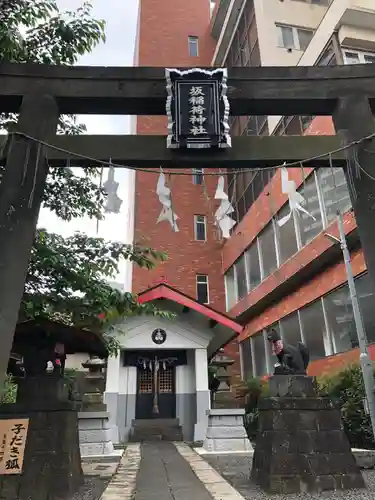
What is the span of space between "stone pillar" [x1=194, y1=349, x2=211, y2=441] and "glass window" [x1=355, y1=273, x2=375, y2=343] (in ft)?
19.4

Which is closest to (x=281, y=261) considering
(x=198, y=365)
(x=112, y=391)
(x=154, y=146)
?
(x=198, y=365)

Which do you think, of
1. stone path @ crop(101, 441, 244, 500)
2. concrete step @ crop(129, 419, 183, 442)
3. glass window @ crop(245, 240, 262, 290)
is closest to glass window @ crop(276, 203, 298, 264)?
glass window @ crop(245, 240, 262, 290)

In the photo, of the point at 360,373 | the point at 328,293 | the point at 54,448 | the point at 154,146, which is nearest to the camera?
the point at 154,146

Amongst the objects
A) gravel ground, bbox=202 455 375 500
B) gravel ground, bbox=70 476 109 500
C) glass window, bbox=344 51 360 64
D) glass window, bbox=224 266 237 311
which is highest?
glass window, bbox=344 51 360 64

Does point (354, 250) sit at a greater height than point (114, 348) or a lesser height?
greater

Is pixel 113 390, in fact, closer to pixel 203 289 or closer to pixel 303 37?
pixel 203 289

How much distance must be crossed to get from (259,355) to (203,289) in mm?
6171

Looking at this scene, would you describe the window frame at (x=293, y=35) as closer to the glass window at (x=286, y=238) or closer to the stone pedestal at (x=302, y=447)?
the glass window at (x=286, y=238)

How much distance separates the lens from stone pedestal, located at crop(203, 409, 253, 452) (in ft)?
41.0

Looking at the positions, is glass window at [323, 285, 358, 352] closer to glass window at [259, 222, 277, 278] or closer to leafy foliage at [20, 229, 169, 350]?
glass window at [259, 222, 277, 278]

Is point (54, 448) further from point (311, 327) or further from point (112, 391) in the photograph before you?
point (311, 327)

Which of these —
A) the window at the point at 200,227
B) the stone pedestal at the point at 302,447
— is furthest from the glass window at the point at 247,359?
the stone pedestal at the point at 302,447

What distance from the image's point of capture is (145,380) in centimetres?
1647

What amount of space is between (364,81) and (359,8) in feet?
48.7
